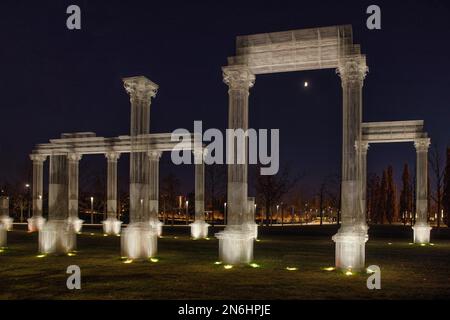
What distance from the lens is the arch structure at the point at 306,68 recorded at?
50.6 ft

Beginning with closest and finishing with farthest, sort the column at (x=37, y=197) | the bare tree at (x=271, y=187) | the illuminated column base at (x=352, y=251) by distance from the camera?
the illuminated column base at (x=352, y=251) < the column at (x=37, y=197) < the bare tree at (x=271, y=187)

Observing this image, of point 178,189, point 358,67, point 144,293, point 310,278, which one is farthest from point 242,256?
point 178,189

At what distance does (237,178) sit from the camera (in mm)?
16719

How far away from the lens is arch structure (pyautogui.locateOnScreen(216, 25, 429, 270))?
607 inches

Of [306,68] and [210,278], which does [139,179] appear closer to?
[210,278]

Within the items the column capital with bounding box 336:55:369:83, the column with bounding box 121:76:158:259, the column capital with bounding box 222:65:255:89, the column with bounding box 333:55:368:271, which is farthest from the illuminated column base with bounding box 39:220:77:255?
the column capital with bounding box 336:55:369:83

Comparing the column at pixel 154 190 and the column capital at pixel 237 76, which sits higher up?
the column capital at pixel 237 76

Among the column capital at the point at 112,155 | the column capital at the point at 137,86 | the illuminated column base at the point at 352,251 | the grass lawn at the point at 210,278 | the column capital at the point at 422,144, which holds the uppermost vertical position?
the column capital at the point at 137,86

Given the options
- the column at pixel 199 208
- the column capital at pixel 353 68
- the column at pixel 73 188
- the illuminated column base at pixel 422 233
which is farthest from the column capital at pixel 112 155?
the column capital at pixel 353 68

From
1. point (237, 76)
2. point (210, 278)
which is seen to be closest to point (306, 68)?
point (237, 76)

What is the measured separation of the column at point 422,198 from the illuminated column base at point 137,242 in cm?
1897

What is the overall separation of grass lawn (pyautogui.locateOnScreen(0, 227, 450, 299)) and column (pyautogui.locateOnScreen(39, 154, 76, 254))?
2.74 ft

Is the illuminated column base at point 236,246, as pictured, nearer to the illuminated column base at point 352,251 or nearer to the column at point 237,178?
the column at point 237,178

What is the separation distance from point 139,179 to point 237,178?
4325 millimetres
